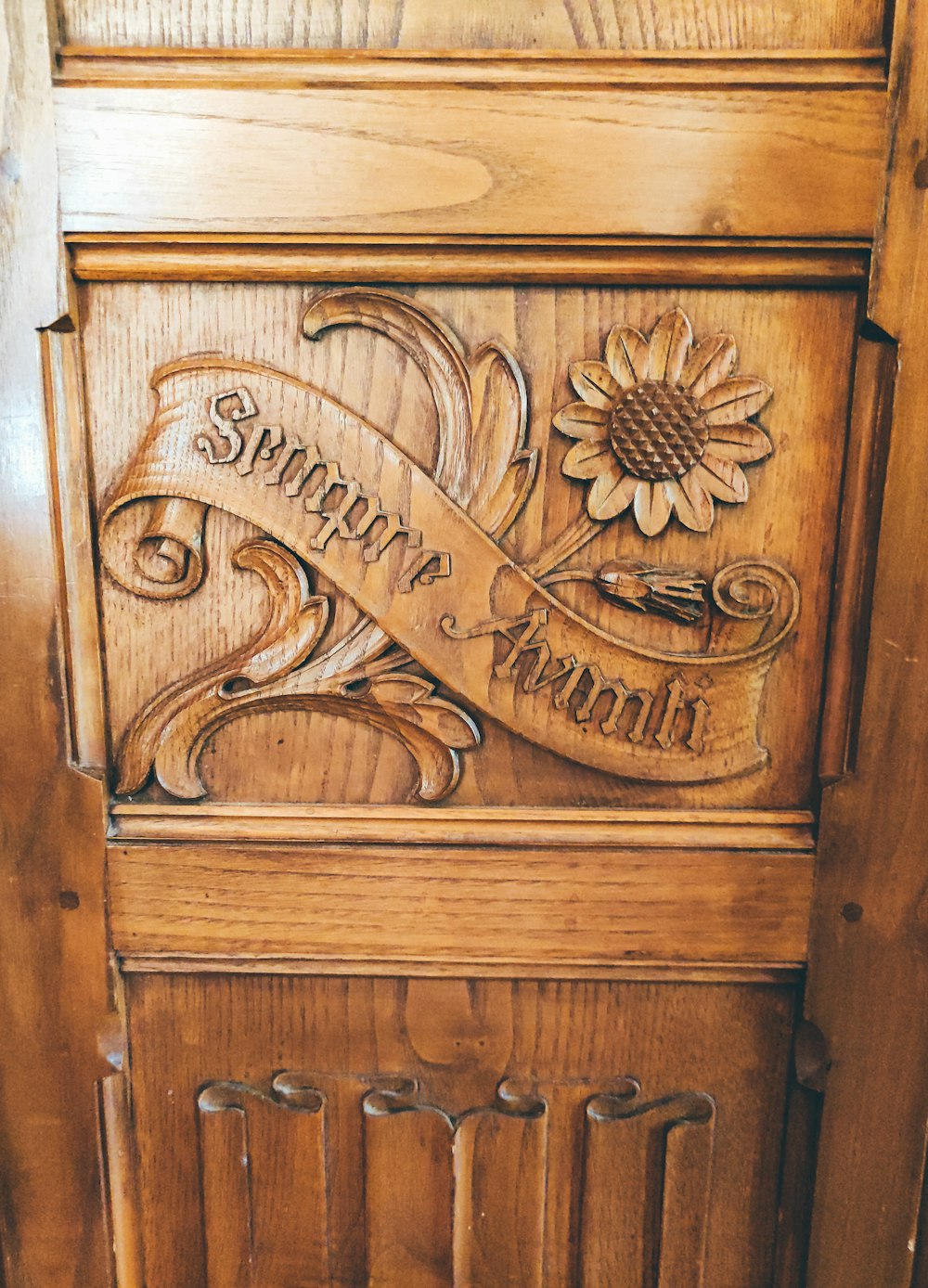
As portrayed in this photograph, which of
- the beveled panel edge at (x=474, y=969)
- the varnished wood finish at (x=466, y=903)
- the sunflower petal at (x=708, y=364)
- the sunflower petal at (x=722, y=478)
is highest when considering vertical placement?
the sunflower petal at (x=708, y=364)

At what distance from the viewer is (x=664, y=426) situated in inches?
22.2

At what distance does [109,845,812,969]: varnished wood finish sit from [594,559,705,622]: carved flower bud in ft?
0.62

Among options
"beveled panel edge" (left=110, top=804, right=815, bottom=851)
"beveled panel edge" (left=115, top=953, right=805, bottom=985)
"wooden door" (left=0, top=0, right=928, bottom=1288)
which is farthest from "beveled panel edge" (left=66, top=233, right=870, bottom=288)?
"beveled panel edge" (left=115, top=953, right=805, bottom=985)

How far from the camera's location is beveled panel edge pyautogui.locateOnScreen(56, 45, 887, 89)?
52 cm

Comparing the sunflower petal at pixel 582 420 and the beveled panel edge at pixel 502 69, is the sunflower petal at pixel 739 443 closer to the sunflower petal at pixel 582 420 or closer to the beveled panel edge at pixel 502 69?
the sunflower petal at pixel 582 420

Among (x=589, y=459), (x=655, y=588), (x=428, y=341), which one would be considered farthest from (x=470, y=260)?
(x=655, y=588)

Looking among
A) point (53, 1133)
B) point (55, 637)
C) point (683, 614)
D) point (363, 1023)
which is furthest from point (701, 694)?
point (53, 1133)

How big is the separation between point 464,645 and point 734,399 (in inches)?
10.3

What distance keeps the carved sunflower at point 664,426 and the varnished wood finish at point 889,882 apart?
0.10 metres

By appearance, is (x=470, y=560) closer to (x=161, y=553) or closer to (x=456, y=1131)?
(x=161, y=553)

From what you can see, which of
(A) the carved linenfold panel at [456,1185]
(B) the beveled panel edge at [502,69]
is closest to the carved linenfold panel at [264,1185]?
(A) the carved linenfold panel at [456,1185]

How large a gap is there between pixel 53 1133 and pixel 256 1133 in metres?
0.16

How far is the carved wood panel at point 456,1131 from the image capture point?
0.64 m

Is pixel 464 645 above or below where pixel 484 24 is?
below
